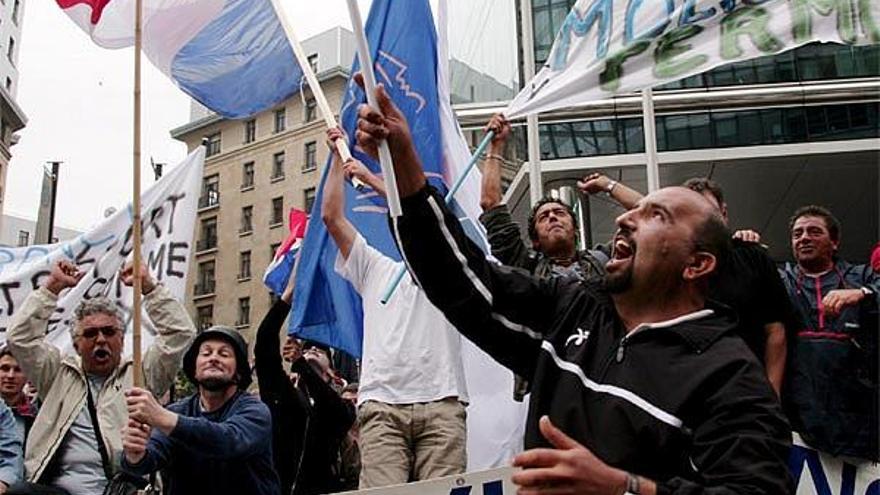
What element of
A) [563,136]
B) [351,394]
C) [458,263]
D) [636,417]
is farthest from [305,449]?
[563,136]

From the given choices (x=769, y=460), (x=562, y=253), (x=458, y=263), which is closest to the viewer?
(x=769, y=460)

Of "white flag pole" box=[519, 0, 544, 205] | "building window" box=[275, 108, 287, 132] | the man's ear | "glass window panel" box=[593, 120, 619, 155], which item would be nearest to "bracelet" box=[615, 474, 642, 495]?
the man's ear

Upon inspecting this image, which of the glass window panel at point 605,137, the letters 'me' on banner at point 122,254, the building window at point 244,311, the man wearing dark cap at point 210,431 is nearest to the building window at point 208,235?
the building window at point 244,311

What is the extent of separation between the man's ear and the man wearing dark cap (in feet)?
7.27

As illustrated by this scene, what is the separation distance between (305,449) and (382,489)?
197 cm

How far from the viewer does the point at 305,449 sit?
5688 mm

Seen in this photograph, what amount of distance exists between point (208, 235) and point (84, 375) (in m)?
50.0

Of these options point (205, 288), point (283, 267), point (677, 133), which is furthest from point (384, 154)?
point (205, 288)

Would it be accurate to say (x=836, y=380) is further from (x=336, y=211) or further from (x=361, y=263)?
(x=336, y=211)

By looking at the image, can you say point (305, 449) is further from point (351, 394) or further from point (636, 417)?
point (636, 417)

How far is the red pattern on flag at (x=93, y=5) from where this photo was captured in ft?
18.1

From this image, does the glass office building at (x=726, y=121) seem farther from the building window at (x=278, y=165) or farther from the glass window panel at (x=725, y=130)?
the building window at (x=278, y=165)

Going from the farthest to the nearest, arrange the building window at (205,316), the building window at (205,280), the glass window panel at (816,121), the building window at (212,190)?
the building window at (212,190)
the building window at (205,280)
the building window at (205,316)
the glass window panel at (816,121)

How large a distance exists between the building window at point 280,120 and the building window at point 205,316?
9.51m
